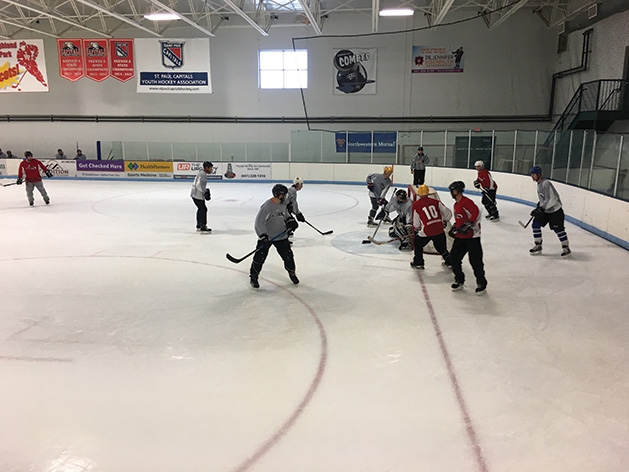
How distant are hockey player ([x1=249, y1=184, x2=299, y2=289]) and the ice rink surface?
348mm

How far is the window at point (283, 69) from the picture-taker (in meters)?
20.3

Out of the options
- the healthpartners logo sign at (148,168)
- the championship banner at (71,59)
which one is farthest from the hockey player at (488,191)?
the championship banner at (71,59)

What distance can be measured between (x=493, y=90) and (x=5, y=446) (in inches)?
813

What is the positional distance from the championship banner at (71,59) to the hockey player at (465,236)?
69.9 feet

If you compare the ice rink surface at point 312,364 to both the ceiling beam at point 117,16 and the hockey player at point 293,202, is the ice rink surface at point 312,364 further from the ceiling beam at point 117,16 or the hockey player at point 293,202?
the ceiling beam at point 117,16

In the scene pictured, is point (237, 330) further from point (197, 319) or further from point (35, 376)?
point (35, 376)

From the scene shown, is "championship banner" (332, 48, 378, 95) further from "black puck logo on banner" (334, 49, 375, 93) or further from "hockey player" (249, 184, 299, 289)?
"hockey player" (249, 184, 299, 289)

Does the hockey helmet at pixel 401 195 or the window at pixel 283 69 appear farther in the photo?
the window at pixel 283 69

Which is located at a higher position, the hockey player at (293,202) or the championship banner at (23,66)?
the championship banner at (23,66)

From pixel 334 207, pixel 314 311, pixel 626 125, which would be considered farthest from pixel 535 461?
pixel 626 125

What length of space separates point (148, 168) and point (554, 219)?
1694 centimetres

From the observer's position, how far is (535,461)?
2.59 meters

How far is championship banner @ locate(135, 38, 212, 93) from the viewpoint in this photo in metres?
20.3

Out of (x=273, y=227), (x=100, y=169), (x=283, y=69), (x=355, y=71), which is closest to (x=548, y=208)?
(x=273, y=227)
